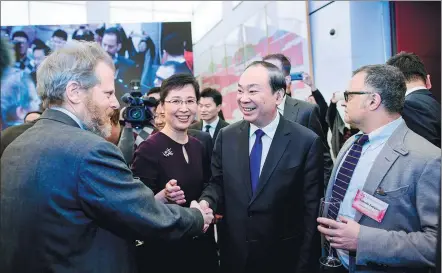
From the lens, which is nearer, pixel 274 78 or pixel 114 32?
pixel 274 78

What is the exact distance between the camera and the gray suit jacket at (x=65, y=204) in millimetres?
1241

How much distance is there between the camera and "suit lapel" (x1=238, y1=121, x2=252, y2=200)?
1.99m

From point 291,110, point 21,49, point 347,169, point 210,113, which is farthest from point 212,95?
point 21,49

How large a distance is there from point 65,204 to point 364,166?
1307mm

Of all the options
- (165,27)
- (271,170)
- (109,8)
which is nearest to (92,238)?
(271,170)

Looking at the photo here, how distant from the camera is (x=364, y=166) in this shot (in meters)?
1.69

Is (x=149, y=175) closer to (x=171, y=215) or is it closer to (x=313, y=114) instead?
(x=171, y=215)

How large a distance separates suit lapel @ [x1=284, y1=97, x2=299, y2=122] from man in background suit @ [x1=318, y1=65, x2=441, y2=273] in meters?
1.12

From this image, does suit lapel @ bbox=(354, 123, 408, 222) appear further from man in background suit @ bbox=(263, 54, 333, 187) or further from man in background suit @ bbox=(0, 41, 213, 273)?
man in background suit @ bbox=(263, 54, 333, 187)

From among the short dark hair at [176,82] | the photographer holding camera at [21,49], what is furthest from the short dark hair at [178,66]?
the short dark hair at [176,82]

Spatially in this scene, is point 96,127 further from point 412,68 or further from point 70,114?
point 412,68

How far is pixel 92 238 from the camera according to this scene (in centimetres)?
132

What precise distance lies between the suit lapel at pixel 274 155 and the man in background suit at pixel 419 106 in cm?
93

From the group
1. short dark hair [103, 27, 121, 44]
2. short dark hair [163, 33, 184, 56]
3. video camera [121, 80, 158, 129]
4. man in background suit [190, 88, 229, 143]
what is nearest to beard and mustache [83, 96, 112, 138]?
video camera [121, 80, 158, 129]
